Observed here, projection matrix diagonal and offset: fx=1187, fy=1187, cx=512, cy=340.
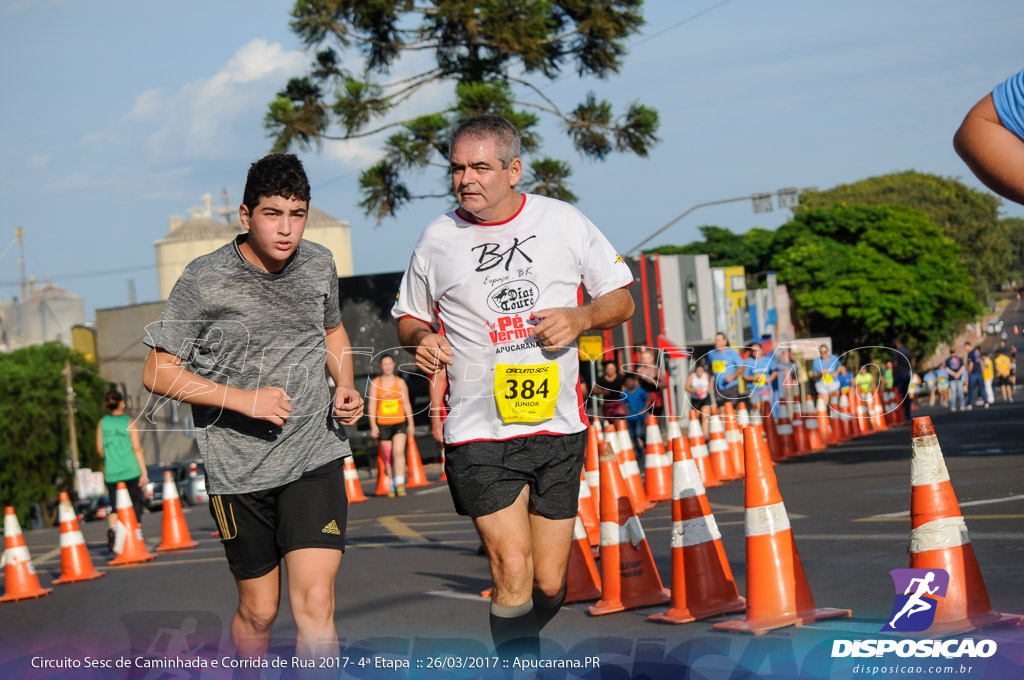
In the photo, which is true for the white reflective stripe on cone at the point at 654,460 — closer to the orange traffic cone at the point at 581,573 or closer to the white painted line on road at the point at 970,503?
the white painted line on road at the point at 970,503

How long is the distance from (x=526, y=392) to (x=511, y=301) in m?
0.37

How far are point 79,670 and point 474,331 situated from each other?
10.4ft

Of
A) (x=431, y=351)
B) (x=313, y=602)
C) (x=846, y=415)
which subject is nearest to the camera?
(x=313, y=602)

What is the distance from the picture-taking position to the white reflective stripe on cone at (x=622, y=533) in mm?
6676

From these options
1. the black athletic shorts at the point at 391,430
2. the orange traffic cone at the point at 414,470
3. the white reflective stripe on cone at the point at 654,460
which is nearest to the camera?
the white reflective stripe on cone at the point at 654,460

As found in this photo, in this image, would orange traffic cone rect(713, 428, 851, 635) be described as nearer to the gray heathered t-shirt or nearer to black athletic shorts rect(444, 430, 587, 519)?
black athletic shorts rect(444, 430, 587, 519)

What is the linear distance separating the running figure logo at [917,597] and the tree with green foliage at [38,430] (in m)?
53.7

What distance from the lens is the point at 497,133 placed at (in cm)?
469

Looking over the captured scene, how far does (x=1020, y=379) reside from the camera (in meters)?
63.2

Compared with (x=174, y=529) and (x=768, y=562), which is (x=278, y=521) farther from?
(x=174, y=529)

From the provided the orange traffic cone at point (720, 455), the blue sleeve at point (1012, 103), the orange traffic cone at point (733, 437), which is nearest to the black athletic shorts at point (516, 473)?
the blue sleeve at point (1012, 103)

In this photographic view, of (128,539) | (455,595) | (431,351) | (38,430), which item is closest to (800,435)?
(128,539)

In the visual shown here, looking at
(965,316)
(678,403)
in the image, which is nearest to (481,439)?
(678,403)

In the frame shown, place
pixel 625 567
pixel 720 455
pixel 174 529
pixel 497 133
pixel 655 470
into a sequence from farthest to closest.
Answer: pixel 720 455 → pixel 174 529 → pixel 655 470 → pixel 625 567 → pixel 497 133
